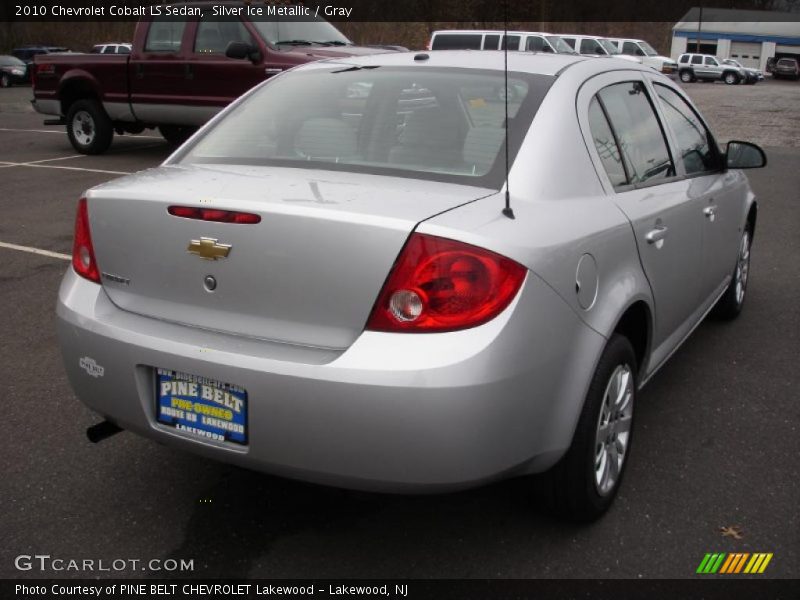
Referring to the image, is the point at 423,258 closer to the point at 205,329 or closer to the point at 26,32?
the point at 205,329

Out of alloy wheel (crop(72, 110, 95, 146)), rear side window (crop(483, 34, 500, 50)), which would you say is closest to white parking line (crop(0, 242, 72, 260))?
alloy wheel (crop(72, 110, 95, 146))

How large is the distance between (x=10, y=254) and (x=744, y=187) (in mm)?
5484

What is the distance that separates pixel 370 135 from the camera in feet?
10.4

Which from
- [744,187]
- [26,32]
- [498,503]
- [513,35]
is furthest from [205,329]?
[26,32]

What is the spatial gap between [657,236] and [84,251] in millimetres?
2123

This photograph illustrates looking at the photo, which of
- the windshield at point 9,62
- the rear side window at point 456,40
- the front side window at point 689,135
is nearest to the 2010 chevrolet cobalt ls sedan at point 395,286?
the front side window at point 689,135

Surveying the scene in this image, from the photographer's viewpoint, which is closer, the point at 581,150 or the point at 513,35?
the point at 581,150

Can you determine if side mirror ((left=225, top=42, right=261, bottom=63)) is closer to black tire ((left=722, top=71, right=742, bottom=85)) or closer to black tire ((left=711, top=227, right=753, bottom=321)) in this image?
black tire ((left=711, top=227, right=753, bottom=321))

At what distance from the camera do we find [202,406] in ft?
8.40

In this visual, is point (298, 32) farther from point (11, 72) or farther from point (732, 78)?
point (732, 78)

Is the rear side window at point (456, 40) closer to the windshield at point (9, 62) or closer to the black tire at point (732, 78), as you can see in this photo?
the windshield at point (9, 62)

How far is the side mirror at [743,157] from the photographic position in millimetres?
4504

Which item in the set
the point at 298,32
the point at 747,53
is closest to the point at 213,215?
the point at 298,32

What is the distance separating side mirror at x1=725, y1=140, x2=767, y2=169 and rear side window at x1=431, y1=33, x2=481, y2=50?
1923 cm
